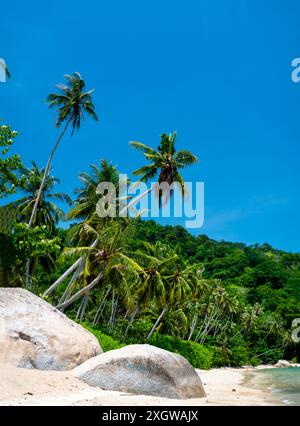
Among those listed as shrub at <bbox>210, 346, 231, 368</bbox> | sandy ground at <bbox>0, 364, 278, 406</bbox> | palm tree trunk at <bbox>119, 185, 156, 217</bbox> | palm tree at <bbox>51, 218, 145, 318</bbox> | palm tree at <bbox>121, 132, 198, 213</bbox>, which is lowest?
shrub at <bbox>210, 346, 231, 368</bbox>

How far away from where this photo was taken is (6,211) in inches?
819

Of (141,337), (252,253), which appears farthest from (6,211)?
(252,253)

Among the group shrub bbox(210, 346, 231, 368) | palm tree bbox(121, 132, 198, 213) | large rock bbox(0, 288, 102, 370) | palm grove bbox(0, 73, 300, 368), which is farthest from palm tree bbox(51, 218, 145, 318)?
shrub bbox(210, 346, 231, 368)

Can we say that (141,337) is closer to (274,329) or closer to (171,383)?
(171,383)

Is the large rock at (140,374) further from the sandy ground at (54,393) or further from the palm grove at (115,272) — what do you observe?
the palm grove at (115,272)

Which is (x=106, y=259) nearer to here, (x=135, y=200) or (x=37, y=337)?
(x=135, y=200)

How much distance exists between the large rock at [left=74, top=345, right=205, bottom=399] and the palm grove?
28.7 ft

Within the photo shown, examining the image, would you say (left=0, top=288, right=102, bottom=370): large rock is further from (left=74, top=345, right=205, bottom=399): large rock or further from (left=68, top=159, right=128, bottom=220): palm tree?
(left=68, top=159, right=128, bottom=220): palm tree

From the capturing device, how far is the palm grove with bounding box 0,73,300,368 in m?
21.9

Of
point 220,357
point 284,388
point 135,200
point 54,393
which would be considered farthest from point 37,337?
point 220,357

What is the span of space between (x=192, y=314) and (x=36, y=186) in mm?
27850

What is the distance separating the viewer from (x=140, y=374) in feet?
34.4

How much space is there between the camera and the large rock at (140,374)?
10344 mm

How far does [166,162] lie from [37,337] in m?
19.8
